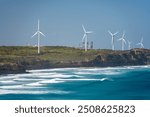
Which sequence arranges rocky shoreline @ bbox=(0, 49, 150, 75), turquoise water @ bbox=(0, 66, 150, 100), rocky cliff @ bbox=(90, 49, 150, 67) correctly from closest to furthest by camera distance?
1. turquoise water @ bbox=(0, 66, 150, 100)
2. rocky shoreline @ bbox=(0, 49, 150, 75)
3. rocky cliff @ bbox=(90, 49, 150, 67)

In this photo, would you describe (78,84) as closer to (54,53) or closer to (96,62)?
(96,62)

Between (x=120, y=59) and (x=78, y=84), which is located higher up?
(x=120, y=59)

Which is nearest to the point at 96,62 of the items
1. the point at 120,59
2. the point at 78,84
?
the point at 120,59

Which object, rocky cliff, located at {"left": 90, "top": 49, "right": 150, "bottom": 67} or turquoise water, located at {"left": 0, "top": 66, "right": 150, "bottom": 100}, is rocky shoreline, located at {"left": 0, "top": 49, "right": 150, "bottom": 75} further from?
turquoise water, located at {"left": 0, "top": 66, "right": 150, "bottom": 100}

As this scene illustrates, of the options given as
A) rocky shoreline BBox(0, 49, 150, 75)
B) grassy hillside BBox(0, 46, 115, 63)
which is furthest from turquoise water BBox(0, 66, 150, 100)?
grassy hillside BBox(0, 46, 115, 63)

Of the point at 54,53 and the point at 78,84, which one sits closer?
the point at 78,84

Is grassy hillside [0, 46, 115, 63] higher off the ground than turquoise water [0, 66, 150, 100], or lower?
higher

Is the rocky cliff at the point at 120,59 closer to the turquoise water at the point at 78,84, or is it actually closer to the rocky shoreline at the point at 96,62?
the rocky shoreline at the point at 96,62
